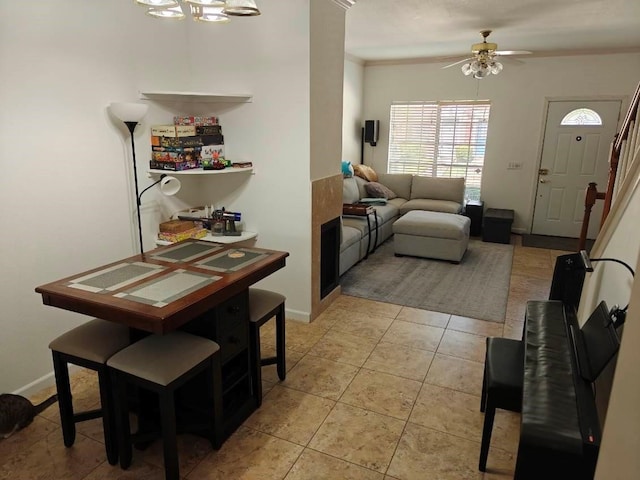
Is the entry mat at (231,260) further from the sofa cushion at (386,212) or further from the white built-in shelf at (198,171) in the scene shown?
the sofa cushion at (386,212)

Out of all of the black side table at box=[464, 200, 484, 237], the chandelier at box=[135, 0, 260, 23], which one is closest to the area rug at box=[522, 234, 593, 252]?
the black side table at box=[464, 200, 484, 237]

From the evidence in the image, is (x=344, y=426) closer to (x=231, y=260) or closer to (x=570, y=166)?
(x=231, y=260)

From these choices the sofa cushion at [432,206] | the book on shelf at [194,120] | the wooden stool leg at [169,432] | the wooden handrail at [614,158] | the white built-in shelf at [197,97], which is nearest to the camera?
the wooden stool leg at [169,432]

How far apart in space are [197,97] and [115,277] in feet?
5.70

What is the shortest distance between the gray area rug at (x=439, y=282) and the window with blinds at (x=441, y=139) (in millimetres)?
1762

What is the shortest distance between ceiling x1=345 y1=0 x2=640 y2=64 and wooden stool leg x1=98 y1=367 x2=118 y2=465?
3365 millimetres

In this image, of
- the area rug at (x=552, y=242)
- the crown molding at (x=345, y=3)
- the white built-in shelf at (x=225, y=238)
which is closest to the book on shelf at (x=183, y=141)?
the white built-in shelf at (x=225, y=238)

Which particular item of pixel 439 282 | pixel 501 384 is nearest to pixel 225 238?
pixel 501 384

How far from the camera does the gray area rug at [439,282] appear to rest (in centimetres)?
394

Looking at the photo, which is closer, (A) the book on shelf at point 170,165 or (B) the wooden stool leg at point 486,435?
(B) the wooden stool leg at point 486,435

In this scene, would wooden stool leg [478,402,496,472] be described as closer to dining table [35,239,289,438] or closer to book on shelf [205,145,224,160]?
dining table [35,239,289,438]

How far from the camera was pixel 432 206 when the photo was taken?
245 inches

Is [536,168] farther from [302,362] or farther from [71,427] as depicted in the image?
[71,427]

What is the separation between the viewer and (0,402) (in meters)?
2.24
